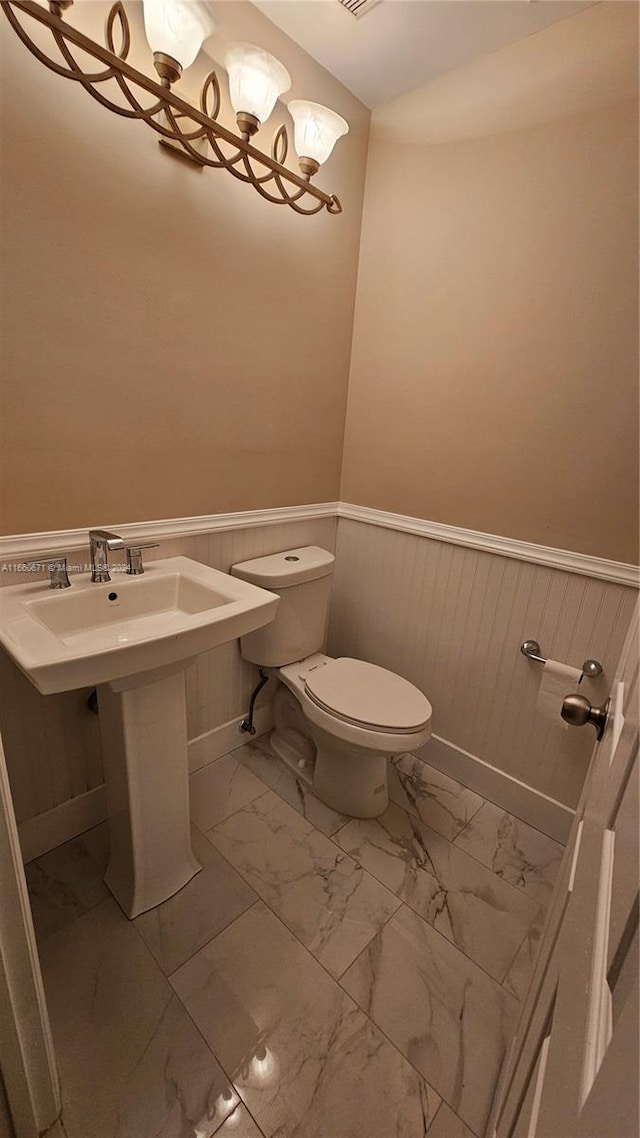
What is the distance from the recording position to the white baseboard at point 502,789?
151cm

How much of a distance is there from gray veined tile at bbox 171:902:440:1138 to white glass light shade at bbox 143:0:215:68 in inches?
78.8

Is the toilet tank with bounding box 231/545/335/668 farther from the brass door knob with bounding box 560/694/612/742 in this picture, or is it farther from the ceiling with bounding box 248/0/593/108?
the ceiling with bounding box 248/0/593/108

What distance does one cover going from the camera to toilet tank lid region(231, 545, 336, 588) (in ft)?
4.92

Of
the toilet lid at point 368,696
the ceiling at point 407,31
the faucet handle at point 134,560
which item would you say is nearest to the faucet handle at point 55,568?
the faucet handle at point 134,560

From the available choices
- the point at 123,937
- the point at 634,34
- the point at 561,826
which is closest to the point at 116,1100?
the point at 123,937

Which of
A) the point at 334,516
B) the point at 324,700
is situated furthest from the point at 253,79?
the point at 324,700

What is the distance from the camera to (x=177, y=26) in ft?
2.95

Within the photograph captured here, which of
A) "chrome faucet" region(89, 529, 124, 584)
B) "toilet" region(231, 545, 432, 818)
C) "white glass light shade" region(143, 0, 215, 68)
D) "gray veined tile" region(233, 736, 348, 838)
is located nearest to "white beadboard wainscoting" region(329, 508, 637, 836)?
"toilet" region(231, 545, 432, 818)

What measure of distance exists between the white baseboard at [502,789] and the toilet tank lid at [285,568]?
0.82 metres

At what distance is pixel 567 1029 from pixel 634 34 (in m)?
1.91

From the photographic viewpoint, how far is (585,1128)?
0.92ft

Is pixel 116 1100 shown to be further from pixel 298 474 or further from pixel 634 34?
pixel 634 34

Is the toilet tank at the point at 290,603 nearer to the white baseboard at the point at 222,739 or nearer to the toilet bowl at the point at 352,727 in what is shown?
the toilet bowl at the point at 352,727

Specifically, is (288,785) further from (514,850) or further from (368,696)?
(514,850)
